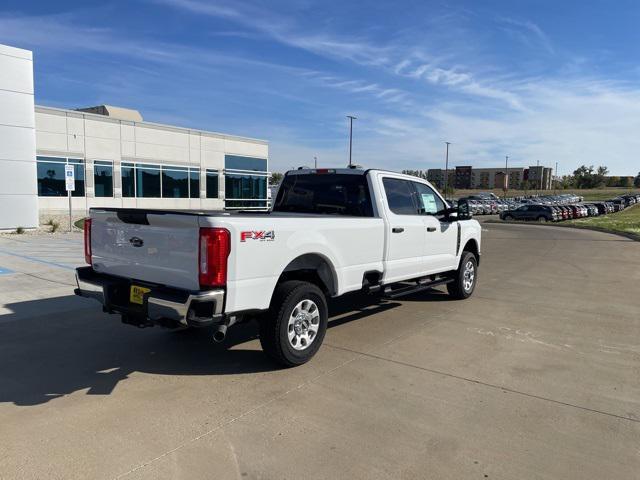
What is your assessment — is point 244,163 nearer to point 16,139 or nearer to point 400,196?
point 16,139

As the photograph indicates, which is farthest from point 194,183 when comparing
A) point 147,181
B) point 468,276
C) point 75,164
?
point 468,276

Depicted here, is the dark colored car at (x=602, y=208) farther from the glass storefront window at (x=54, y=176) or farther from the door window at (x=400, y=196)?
the door window at (x=400, y=196)

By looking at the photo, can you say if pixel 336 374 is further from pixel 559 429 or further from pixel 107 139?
pixel 107 139

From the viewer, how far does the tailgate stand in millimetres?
4199

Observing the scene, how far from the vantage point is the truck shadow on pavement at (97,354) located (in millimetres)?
4492

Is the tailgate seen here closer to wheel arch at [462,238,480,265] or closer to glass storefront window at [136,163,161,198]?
wheel arch at [462,238,480,265]

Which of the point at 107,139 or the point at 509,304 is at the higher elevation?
the point at 107,139

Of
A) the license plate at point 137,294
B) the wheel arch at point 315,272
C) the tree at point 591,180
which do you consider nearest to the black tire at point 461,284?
the wheel arch at point 315,272

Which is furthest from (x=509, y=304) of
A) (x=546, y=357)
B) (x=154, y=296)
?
(x=154, y=296)

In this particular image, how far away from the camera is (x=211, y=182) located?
37.9 meters

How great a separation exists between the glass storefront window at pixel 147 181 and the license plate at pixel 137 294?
29.9m

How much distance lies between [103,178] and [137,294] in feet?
94.8

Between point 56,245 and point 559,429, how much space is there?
559 inches

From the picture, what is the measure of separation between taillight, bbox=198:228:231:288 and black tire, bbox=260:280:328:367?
737mm
